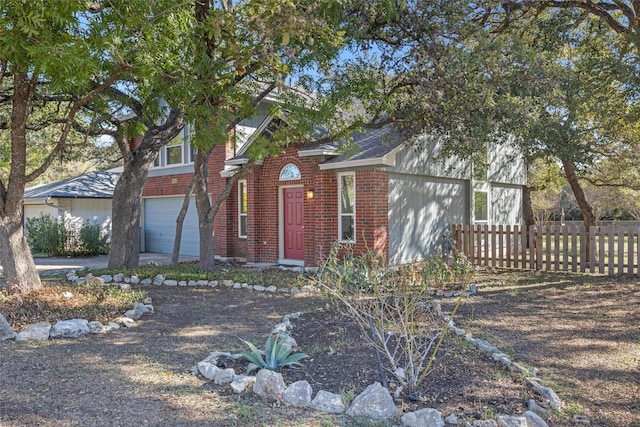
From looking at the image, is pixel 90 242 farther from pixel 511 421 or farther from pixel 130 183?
pixel 511 421

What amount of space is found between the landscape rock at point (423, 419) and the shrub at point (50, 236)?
17.5 m

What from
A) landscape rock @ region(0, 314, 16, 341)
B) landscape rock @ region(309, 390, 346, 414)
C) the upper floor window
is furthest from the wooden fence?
landscape rock @ region(0, 314, 16, 341)

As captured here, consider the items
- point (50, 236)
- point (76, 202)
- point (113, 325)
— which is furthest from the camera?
point (76, 202)

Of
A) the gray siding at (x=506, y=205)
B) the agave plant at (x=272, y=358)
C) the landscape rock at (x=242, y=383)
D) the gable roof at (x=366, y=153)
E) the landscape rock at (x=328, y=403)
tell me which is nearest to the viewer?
the landscape rock at (x=328, y=403)

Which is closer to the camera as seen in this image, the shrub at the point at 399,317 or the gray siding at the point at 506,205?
the shrub at the point at 399,317

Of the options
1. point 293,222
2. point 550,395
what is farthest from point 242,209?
point 550,395

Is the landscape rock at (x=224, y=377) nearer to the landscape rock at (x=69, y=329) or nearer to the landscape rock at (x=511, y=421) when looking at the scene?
the landscape rock at (x=511, y=421)

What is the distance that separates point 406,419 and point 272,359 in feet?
4.89

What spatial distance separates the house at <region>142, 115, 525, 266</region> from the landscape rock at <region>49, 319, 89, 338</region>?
5509mm

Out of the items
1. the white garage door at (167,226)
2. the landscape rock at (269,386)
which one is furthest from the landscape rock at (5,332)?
the white garage door at (167,226)

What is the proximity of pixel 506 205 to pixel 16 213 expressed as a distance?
46.5 feet

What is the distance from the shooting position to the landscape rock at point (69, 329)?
581 centimetres

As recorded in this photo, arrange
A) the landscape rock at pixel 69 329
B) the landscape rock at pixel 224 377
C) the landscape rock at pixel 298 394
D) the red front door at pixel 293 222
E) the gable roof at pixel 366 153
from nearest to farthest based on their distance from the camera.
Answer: the landscape rock at pixel 298 394, the landscape rock at pixel 224 377, the landscape rock at pixel 69 329, the gable roof at pixel 366 153, the red front door at pixel 293 222

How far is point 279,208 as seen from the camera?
1331 centimetres
